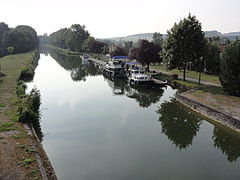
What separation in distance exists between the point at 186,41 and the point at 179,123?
17.3 metres

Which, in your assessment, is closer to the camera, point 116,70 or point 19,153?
→ point 19,153

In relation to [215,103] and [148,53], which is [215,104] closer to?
[215,103]

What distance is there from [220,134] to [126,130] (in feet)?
26.6

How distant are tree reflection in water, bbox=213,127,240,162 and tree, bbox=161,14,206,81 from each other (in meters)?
18.4

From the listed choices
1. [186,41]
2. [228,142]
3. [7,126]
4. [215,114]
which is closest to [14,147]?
[7,126]

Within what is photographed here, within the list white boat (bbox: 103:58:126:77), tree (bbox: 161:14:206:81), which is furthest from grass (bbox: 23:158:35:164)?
white boat (bbox: 103:58:126:77)

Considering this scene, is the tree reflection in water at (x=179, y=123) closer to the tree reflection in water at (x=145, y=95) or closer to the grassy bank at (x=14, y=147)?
the tree reflection in water at (x=145, y=95)

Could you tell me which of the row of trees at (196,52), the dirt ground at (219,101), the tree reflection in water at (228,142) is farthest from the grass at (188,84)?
the tree reflection in water at (228,142)

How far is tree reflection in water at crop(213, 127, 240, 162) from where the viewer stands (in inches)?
688

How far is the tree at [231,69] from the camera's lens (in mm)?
26706

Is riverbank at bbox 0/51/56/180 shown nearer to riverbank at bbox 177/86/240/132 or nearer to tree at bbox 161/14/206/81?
riverbank at bbox 177/86/240/132

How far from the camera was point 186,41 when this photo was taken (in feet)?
121

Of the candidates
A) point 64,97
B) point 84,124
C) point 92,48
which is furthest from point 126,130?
point 92,48

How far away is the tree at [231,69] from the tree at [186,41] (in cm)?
935
